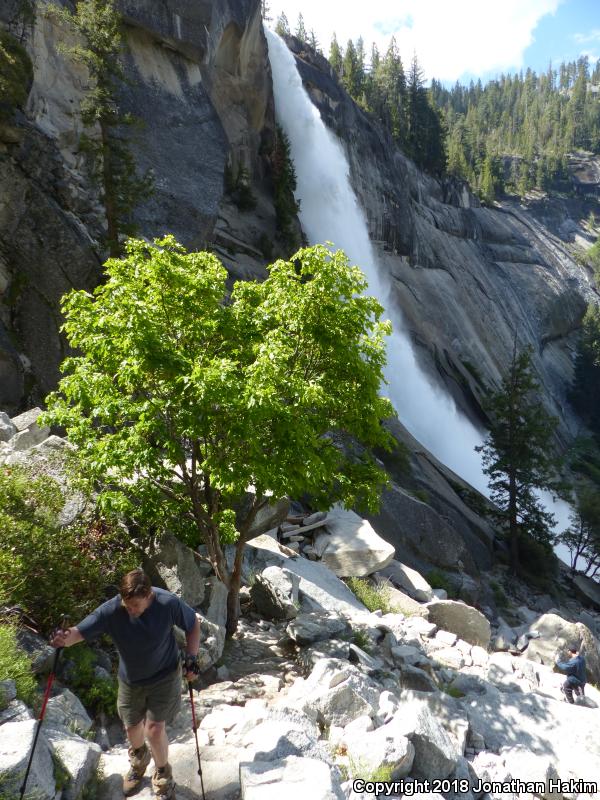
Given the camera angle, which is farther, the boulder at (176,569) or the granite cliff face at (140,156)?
the granite cliff face at (140,156)

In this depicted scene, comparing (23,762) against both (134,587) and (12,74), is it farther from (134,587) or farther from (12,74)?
(12,74)

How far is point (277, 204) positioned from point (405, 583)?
2324 cm

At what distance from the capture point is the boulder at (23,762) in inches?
146

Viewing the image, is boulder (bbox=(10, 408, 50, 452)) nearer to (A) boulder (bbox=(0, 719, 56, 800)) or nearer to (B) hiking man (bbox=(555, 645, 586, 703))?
(A) boulder (bbox=(0, 719, 56, 800))

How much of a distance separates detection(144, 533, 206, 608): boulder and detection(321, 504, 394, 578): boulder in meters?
6.21

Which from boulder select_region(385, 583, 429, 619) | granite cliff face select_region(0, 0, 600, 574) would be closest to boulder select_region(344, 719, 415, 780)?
boulder select_region(385, 583, 429, 619)

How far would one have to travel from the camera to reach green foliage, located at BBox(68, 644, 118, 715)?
5625mm

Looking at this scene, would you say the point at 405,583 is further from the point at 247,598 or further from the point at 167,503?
the point at 167,503

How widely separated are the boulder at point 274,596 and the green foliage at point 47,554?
2834 millimetres

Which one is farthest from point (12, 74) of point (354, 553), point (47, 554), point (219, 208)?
point (354, 553)

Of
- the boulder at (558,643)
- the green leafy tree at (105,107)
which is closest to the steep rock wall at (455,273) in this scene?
the boulder at (558,643)

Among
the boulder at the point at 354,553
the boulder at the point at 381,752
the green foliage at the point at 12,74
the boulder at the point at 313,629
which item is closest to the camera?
the boulder at the point at 381,752

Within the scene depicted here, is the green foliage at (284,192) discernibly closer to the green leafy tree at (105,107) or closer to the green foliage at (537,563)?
the green leafy tree at (105,107)

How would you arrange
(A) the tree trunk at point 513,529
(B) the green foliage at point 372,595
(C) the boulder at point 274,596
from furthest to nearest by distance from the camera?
(A) the tree trunk at point 513,529 < (B) the green foliage at point 372,595 < (C) the boulder at point 274,596
